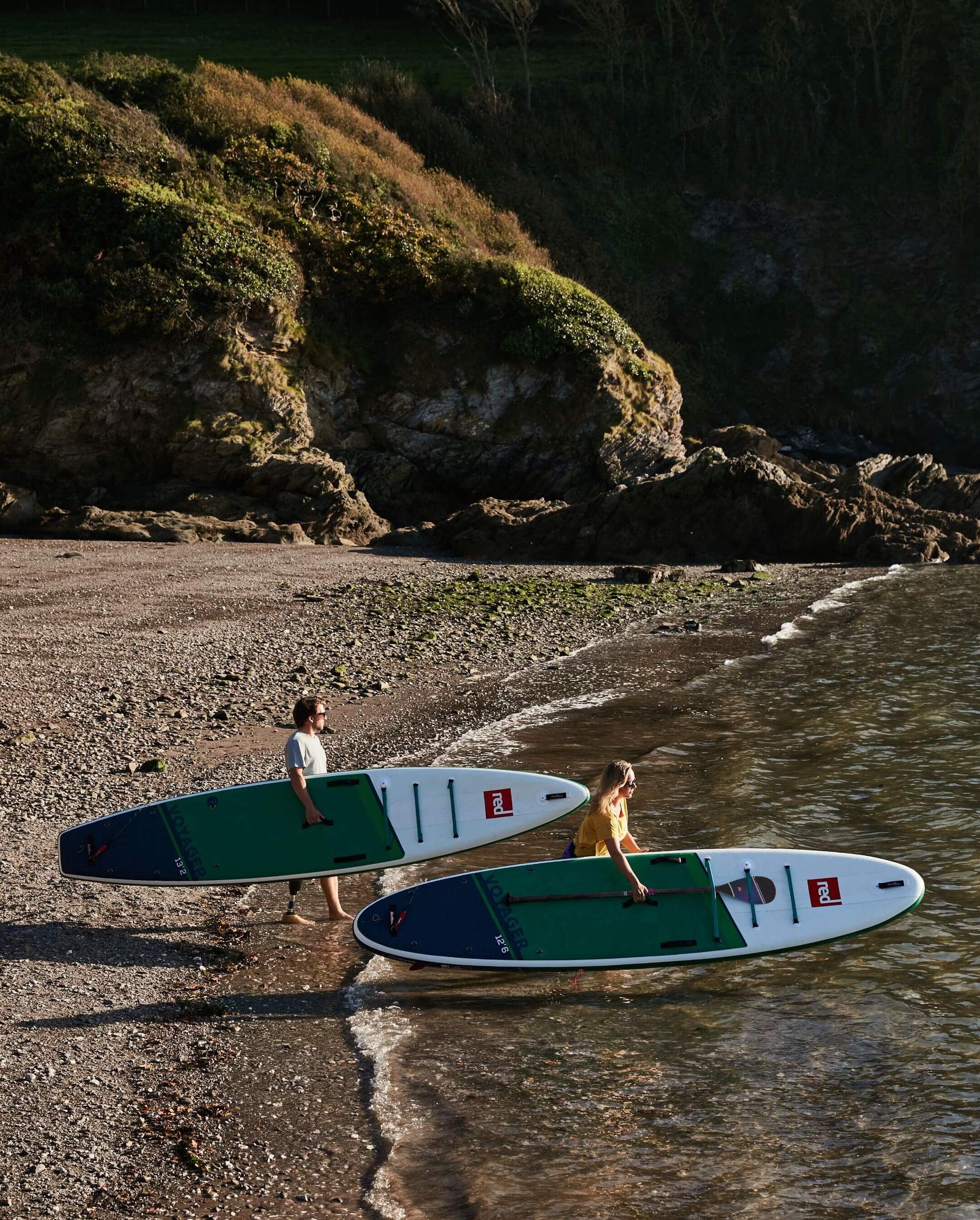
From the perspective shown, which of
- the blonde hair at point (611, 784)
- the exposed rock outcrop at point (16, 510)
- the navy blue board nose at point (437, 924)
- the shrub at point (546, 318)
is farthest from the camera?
the shrub at point (546, 318)

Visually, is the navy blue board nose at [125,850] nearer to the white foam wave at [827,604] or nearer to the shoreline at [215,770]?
the shoreline at [215,770]

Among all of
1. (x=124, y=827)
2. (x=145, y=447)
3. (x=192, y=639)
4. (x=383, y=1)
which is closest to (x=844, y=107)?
(x=383, y=1)

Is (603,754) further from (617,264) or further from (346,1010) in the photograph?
(617,264)

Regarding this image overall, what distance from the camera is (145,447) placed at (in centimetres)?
3023

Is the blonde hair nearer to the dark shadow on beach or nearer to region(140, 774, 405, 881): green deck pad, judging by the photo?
region(140, 774, 405, 881): green deck pad

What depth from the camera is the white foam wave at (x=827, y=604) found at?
21.0m

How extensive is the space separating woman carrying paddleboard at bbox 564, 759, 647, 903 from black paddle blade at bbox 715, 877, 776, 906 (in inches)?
25.3

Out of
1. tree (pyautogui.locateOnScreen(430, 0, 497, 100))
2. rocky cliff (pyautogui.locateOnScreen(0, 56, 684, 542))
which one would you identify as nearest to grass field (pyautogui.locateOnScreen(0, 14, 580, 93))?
tree (pyautogui.locateOnScreen(430, 0, 497, 100))

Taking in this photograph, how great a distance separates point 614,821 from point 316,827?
2.75 meters

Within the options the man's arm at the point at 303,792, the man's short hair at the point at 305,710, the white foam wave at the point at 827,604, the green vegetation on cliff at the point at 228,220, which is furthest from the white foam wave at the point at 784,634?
the green vegetation on cliff at the point at 228,220

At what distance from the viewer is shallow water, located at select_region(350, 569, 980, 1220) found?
595cm

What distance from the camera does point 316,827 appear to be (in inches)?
375

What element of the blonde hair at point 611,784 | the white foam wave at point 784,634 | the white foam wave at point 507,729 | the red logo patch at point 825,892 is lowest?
the white foam wave at point 507,729

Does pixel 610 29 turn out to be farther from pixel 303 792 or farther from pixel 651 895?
pixel 651 895
